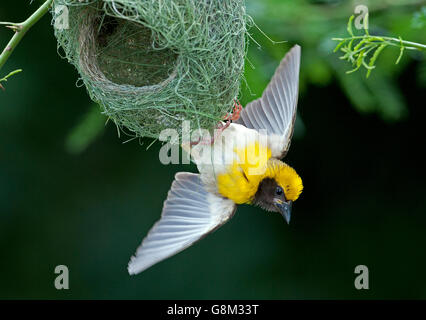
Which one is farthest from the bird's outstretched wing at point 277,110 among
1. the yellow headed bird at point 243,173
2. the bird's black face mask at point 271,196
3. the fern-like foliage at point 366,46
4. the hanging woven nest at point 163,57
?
the fern-like foliage at point 366,46

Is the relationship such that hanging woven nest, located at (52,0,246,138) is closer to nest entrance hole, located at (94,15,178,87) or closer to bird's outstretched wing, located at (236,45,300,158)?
nest entrance hole, located at (94,15,178,87)

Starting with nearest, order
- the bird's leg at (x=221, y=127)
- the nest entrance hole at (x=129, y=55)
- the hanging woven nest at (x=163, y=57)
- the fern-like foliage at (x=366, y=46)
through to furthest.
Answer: the fern-like foliage at (x=366, y=46) → the hanging woven nest at (x=163, y=57) → the nest entrance hole at (x=129, y=55) → the bird's leg at (x=221, y=127)

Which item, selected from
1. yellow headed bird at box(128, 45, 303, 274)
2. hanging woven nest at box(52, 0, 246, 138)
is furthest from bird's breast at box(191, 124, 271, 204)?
hanging woven nest at box(52, 0, 246, 138)

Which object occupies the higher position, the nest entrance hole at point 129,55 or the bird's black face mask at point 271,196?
the nest entrance hole at point 129,55

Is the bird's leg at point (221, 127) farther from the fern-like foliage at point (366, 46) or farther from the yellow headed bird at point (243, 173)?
the fern-like foliage at point (366, 46)

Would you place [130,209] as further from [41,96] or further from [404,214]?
[404,214]

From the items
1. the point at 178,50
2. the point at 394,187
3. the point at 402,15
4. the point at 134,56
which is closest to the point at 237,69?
the point at 178,50

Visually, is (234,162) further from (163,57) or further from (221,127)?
(163,57)
